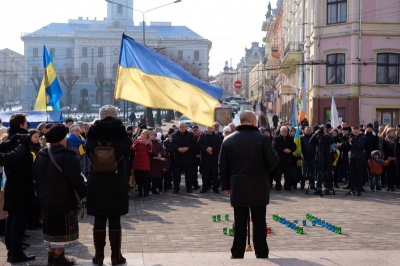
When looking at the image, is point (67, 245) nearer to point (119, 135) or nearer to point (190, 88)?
point (119, 135)

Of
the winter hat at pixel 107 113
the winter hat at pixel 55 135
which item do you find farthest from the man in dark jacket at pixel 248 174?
the winter hat at pixel 55 135

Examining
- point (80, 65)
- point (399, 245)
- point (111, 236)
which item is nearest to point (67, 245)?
point (111, 236)

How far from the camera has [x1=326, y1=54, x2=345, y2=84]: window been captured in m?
41.4

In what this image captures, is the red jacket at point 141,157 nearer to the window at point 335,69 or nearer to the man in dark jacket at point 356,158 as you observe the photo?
the man in dark jacket at point 356,158

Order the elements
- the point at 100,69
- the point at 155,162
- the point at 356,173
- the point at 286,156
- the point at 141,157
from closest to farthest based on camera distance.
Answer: the point at 141,157 → the point at 356,173 → the point at 155,162 → the point at 286,156 → the point at 100,69

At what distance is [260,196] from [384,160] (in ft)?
38.8

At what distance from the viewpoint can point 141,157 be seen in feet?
55.9

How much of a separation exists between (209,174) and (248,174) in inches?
406

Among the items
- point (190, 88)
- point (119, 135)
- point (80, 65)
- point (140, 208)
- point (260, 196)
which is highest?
point (80, 65)

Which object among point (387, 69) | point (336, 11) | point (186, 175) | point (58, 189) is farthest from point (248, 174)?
point (336, 11)

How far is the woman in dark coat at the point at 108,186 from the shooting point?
7.92 metres

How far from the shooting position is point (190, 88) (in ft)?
36.0

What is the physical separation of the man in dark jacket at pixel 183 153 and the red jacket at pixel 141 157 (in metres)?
1.36

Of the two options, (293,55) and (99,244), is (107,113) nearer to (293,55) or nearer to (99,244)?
(99,244)
